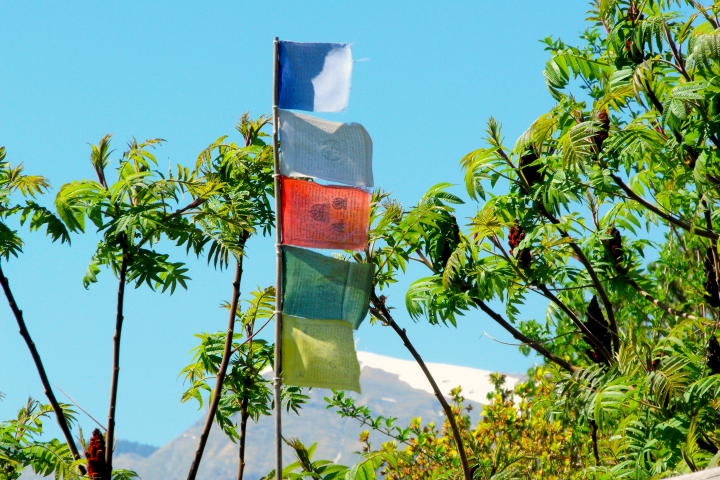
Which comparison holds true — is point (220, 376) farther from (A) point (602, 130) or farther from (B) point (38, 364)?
(A) point (602, 130)

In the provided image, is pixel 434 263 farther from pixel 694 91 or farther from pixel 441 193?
pixel 694 91

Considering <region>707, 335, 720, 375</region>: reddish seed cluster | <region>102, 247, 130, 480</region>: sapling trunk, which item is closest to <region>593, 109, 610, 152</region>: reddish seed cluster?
<region>707, 335, 720, 375</region>: reddish seed cluster

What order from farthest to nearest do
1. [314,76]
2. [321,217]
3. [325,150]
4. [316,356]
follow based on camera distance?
[314,76] < [325,150] < [321,217] < [316,356]

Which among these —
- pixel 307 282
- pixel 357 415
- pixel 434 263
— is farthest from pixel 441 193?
pixel 357 415

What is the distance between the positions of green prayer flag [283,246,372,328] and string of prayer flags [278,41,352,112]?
1046 mm

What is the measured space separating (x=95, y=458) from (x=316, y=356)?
4.90 ft

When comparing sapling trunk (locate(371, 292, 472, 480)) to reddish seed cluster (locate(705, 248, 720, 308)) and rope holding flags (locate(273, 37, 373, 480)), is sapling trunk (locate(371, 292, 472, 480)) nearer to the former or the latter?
rope holding flags (locate(273, 37, 373, 480))

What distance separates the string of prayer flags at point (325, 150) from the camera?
6.24 meters

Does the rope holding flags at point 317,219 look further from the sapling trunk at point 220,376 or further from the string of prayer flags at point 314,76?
the sapling trunk at point 220,376

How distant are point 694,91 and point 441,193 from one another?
183 centimetres

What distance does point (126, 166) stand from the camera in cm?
670

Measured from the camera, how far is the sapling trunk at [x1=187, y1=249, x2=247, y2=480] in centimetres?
624

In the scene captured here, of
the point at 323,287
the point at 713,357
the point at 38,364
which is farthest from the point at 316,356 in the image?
the point at 713,357

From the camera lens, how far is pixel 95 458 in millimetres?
5949
